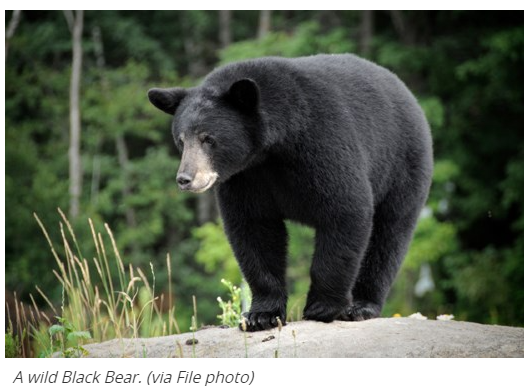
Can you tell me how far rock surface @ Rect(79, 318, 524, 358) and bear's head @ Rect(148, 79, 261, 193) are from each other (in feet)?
3.66

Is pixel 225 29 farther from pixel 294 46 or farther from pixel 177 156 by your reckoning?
pixel 294 46

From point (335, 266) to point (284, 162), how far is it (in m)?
0.84

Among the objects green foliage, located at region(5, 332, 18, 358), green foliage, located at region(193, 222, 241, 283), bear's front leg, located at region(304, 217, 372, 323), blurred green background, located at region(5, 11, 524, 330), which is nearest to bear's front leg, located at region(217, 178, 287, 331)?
bear's front leg, located at region(304, 217, 372, 323)

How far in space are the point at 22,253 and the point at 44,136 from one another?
1112cm

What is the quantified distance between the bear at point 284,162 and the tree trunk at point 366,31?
1256cm

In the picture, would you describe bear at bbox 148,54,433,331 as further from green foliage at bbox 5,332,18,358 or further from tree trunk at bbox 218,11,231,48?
tree trunk at bbox 218,11,231,48

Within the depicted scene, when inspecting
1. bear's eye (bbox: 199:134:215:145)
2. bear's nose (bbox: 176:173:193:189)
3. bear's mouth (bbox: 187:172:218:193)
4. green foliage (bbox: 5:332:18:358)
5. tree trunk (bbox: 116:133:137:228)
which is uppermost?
bear's eye (bbox: 199:134:215:145)

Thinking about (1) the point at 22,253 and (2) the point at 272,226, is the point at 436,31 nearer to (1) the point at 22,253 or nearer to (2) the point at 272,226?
(1) the point at 22,253

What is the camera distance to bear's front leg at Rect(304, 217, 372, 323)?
19.2 ft

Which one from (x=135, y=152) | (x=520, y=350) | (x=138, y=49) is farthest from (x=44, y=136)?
(x=520, y=350)

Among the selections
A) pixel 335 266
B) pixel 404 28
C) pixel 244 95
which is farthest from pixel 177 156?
pixel 244 95

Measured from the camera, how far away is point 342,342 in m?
5.48

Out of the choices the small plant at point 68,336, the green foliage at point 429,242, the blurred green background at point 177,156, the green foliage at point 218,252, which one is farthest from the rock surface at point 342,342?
the green foliage at point 218,252

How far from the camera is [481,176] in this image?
19453mm
